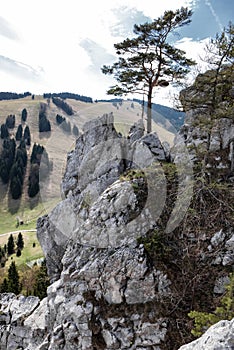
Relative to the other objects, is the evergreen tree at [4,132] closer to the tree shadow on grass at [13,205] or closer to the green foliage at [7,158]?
the green foliage at [7,158]

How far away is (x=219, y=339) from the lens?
6.10 metres

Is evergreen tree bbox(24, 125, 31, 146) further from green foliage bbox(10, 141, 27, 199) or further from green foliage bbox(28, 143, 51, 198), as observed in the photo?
green foliage bbox(10, 141, 27, 199)

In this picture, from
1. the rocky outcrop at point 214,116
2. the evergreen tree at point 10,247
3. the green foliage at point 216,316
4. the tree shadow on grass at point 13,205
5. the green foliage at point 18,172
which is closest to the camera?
the green foliage at point 216,316

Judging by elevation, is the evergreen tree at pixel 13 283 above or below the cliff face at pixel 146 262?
below

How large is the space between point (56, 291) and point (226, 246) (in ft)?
35.7

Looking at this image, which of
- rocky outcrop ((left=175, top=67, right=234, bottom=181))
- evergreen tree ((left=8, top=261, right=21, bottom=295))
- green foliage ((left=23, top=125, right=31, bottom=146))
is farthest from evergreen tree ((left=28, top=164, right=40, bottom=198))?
rocky outcrop ((left=175, top=67, right=234, bottom=181))

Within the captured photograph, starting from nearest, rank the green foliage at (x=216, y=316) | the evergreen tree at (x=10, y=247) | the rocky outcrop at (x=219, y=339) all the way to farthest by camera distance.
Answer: the rocky outcrop at (x=219, y=339), the green foliage at (x=216, y=316), the evergreen tree at (x=10, y=247)

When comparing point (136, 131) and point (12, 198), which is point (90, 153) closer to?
point (136, 131)

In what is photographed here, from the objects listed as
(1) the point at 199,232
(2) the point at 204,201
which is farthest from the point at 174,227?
(2) the point at 204,201

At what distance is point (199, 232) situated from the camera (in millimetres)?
15844

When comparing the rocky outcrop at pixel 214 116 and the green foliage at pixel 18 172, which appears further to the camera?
the green foliage at pixel 18 172

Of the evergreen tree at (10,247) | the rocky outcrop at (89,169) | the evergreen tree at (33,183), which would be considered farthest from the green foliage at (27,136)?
the rocky outcrop at (89,169)

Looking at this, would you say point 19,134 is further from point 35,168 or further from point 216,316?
point 216,316

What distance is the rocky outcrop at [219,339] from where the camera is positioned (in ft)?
19.4
